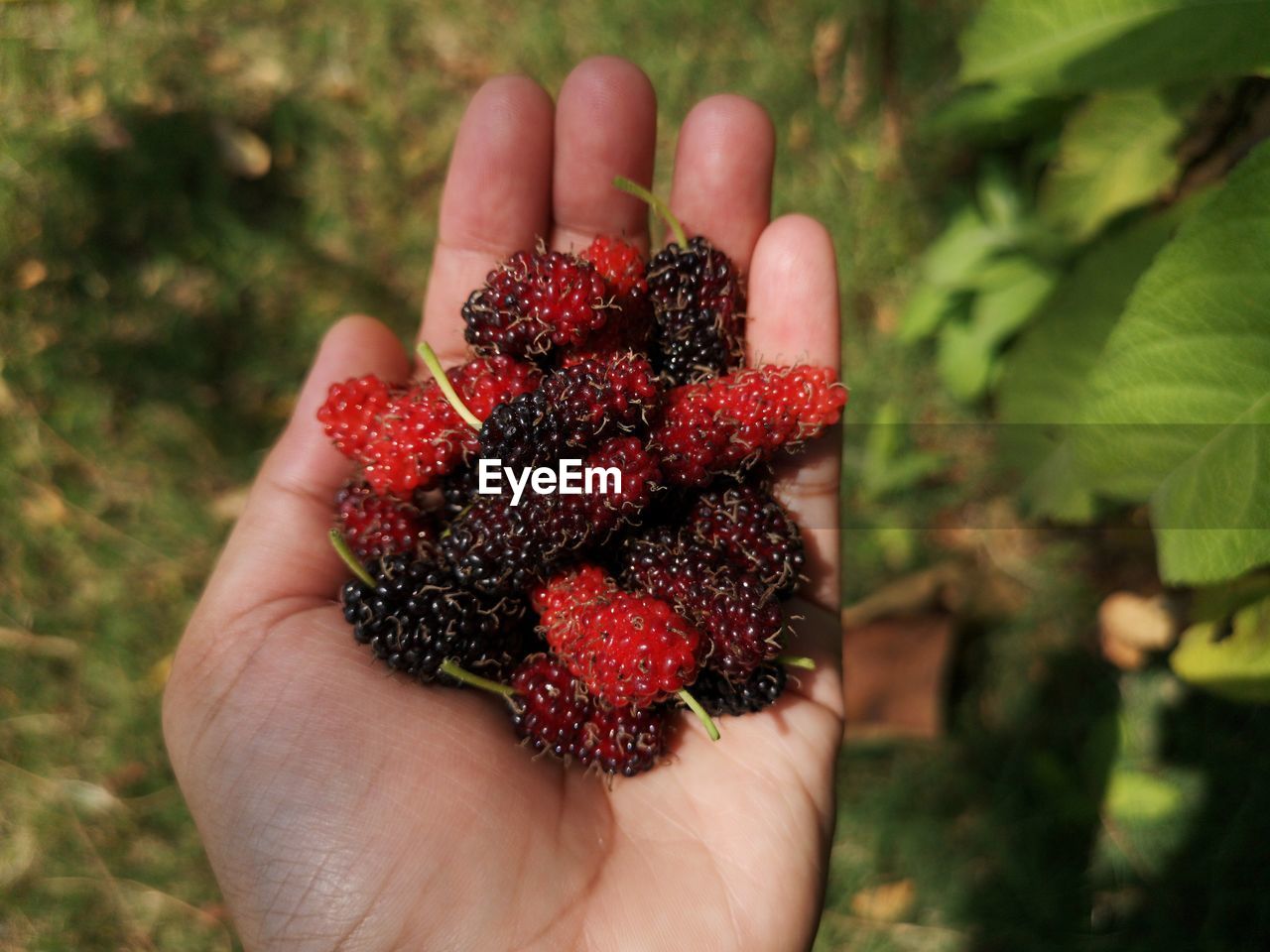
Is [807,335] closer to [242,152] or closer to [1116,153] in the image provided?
[1116,153]

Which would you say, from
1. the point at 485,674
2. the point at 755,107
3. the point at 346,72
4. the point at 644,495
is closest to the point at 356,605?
the point at 485,674

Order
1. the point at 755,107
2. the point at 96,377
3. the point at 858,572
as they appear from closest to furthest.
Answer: the point at 755,107 → the point at 858,572 → the point at 96,377

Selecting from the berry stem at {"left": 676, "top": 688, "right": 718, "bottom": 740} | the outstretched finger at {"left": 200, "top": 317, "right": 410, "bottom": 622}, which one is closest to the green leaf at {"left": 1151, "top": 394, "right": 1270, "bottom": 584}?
the berry stem at {"left": 676, "top": 688, "right": 718, "bottom": 740}

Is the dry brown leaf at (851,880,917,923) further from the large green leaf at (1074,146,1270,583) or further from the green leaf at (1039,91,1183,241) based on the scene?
the green leaf at (1039,91,1183,241)

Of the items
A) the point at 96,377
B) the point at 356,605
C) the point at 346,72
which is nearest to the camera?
the point at 356,605

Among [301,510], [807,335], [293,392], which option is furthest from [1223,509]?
[293,392]

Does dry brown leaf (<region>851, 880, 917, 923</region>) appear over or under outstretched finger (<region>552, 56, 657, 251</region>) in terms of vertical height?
under

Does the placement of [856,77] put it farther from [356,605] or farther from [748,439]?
[356,605]
